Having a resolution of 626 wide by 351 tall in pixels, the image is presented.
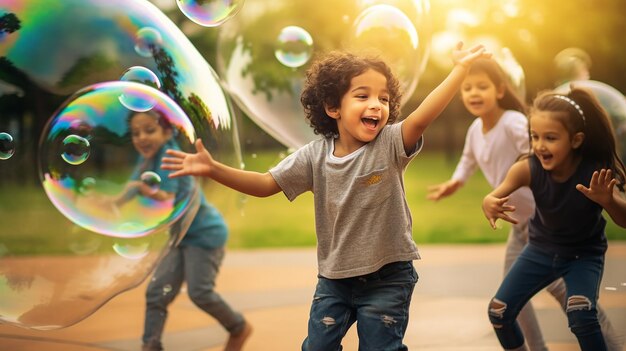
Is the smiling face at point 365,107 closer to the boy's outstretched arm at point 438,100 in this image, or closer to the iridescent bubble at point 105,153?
the boy's outstretched arm at point 438,100

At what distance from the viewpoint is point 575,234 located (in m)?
3.72

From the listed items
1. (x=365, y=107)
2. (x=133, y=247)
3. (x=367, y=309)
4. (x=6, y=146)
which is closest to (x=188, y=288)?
(x=133, y=247)

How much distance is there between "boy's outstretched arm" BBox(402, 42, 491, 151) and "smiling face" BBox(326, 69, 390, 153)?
0.35ft

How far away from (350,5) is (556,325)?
2088 millimetres

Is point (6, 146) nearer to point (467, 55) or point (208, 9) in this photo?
point (208, 9)

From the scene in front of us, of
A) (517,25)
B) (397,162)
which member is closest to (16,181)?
(397,162)

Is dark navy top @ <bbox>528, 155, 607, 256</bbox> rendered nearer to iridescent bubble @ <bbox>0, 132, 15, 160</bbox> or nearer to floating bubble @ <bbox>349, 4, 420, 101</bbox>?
floating bubble @ <bbox>349, 4, 420, 101</bbox>

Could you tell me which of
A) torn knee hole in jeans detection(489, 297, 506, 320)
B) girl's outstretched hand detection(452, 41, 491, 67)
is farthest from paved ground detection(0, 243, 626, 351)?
girl's outstretched hand detection(452, 41, 491, 67)

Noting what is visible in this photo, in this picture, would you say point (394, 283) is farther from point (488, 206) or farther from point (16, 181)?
point (16, 181)

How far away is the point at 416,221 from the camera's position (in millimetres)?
13812

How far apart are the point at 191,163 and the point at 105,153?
27.7 inches

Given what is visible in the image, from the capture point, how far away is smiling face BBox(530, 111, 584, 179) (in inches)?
148

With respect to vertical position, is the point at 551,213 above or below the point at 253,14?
below

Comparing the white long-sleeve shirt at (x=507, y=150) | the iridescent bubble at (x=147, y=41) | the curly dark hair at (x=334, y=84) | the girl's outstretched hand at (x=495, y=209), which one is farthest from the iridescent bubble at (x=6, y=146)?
the white long-sleeve shirt at (x=507, y=150)
